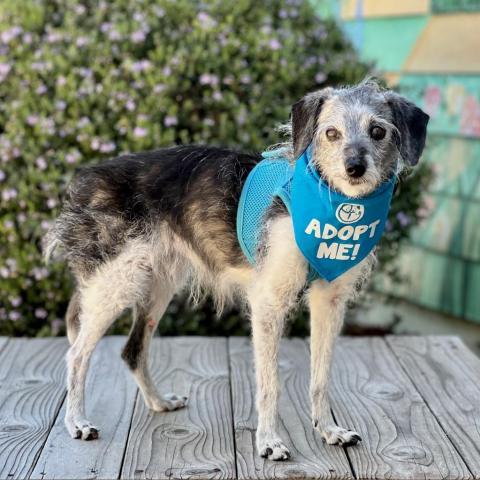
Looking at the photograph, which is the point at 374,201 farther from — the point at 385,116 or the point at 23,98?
the point at 23,98

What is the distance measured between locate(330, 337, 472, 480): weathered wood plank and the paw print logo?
102 centimetres

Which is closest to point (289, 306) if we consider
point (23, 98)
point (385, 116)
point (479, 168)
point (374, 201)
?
point (374, 201)

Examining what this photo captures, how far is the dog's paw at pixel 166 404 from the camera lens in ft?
14.9

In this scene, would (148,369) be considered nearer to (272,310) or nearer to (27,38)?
(272,310)

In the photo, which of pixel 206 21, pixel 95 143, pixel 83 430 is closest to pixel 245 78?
pixel 206 21

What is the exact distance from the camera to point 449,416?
4457mm

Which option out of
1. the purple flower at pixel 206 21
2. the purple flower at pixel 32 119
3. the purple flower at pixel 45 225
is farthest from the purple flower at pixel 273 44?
the purple flower at pixel 45 225

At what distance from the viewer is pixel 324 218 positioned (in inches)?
152

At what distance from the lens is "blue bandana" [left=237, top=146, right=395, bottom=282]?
12.7 feet

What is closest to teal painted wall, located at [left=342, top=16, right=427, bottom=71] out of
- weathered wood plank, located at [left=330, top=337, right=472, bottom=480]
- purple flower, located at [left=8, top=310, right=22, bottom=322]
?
weathered wood plank, located at [left=330, top=337, right=472, bottom=480]

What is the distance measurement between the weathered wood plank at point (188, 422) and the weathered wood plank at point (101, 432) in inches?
2.4

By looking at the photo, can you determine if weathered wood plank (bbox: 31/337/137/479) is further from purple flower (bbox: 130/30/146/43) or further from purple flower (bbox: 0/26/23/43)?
purple flower (bbox: 0/26/23/43)

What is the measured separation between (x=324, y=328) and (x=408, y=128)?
39.6 inches

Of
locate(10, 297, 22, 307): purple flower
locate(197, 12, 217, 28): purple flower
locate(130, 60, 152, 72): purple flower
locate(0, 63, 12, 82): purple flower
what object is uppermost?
locate(197, 12, 217, 28): purple flower
